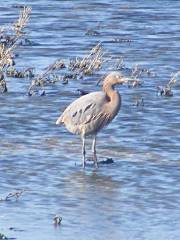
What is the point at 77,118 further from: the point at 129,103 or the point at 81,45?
the point at 81,45

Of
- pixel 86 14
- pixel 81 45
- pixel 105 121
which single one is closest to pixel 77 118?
pixel 105 121

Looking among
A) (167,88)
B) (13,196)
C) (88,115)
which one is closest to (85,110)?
(88,115)

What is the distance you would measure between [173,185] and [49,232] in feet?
9.10

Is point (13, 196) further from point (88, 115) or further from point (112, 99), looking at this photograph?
point (112, 99)

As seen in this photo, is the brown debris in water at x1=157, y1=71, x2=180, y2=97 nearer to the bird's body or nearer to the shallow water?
the shallow water

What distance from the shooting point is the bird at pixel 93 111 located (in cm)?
1504

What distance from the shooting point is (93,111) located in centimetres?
1507

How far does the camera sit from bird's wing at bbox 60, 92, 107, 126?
1502cm

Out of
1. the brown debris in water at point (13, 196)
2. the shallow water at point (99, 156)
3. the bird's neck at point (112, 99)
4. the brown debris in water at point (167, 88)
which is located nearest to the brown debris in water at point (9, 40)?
the shallow water at point (99, 156)

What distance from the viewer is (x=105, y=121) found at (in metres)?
15.2

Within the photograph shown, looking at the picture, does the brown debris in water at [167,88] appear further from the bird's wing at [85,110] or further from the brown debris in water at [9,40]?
the bird's wing at [85,110]

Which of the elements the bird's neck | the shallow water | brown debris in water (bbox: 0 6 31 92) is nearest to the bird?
the bird's neck

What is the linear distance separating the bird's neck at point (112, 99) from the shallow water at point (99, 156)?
65cm

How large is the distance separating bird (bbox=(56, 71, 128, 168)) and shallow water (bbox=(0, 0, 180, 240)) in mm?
433
